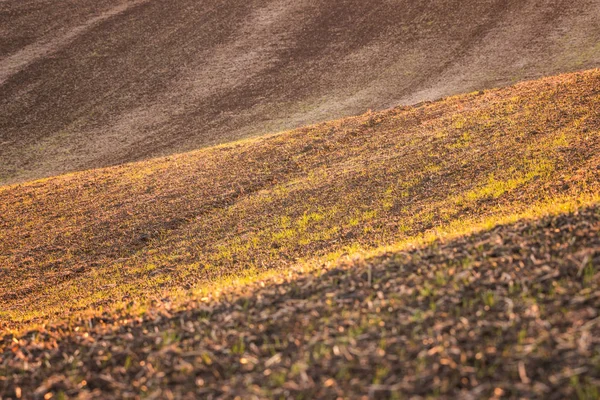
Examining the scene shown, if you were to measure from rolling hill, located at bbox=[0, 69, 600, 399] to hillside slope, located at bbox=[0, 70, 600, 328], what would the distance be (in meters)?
0.10

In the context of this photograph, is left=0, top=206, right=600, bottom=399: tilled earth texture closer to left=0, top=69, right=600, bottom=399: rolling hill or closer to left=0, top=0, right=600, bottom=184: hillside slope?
left=0, top=69, right=600, bottom=399: rolling hill

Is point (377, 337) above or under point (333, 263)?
above

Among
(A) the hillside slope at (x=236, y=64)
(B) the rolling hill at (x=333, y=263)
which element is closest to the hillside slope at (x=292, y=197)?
(B) the rolling hill at (x=333, y=263)

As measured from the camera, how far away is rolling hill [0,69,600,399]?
6.01 m

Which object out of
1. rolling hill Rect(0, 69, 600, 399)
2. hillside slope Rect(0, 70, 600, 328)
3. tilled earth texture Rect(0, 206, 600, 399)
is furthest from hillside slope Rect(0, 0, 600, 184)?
tilled earth texture Rect(0, 206, 600, 399)

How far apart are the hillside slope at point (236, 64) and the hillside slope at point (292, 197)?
29.5 feet

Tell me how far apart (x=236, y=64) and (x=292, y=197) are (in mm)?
29535

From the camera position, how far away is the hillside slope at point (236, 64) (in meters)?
35.6

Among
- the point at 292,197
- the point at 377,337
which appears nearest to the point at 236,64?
the point at 292,197

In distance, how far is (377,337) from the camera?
6449 millimetres

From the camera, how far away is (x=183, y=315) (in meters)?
Result: 8.10

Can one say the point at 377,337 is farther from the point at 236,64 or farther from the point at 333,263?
the point at 236,64

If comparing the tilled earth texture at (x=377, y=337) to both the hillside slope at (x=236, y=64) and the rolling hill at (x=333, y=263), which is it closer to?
the rolling hill at (x=333, y=263)

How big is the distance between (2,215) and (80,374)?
1924cm
